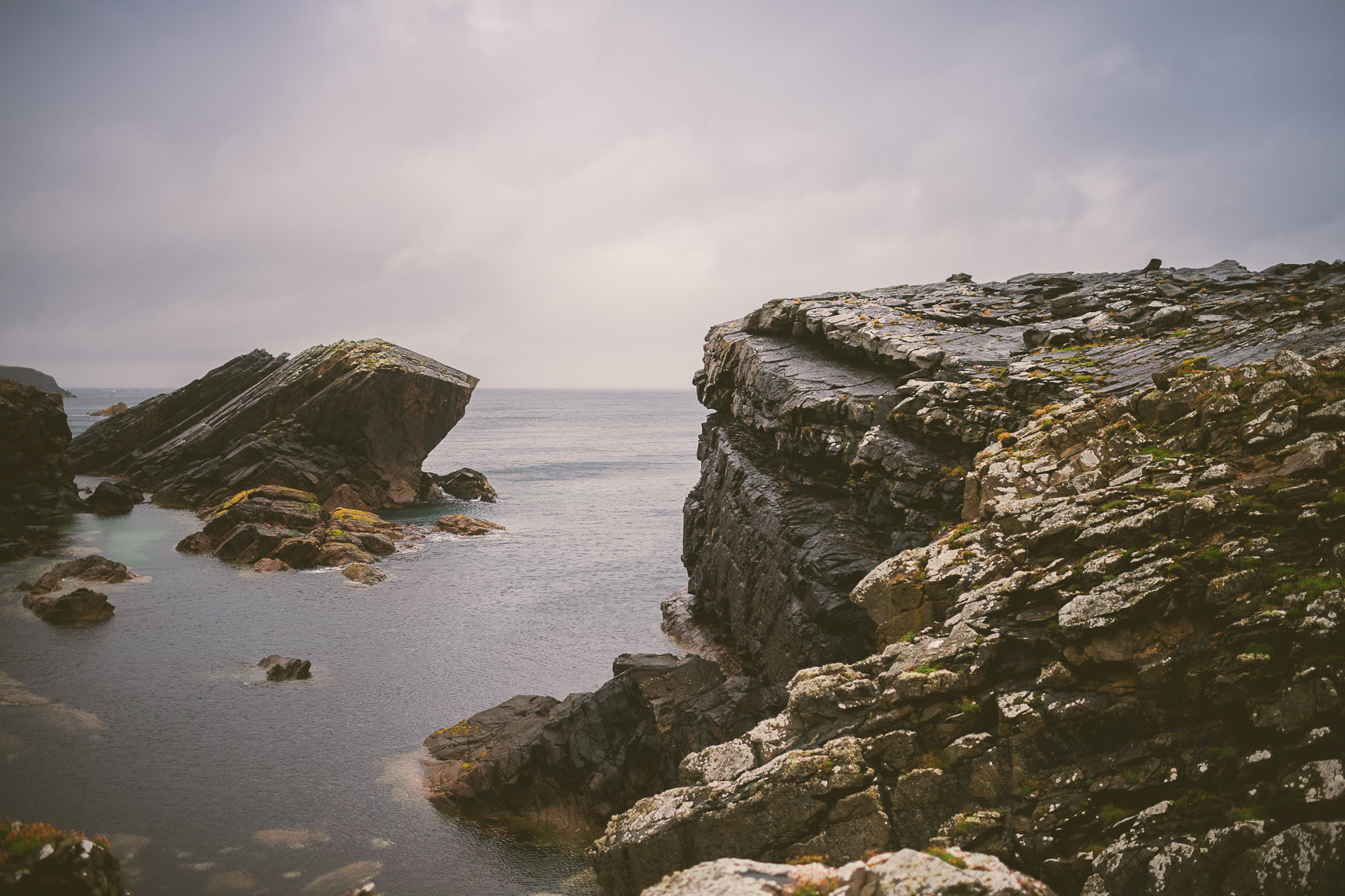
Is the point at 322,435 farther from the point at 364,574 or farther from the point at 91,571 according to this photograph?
the point at 364,574

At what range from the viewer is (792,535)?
27.5m

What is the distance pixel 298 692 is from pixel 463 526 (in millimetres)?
32581

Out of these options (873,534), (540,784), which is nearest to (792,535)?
(873,534)

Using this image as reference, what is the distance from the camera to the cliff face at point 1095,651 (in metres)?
9.36

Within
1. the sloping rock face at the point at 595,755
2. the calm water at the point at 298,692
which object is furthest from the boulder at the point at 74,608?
the sloping rock face at the point at 595,755

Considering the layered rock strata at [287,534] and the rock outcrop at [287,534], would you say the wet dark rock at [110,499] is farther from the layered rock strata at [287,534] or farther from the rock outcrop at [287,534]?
the layered rock strata at [287,534]

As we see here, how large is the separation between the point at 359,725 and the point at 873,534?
21.6 meters

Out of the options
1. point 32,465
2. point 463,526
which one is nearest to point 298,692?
point 463,526

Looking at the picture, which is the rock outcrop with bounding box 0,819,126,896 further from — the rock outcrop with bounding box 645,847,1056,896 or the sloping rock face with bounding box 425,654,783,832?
the rock outcrop with bounding box 645,847,1056,896

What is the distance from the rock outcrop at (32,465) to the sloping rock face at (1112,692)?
5752cm

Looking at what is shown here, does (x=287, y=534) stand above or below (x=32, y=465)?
below

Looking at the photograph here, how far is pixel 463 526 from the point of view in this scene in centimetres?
6241

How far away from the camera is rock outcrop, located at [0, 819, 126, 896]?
41.8ft

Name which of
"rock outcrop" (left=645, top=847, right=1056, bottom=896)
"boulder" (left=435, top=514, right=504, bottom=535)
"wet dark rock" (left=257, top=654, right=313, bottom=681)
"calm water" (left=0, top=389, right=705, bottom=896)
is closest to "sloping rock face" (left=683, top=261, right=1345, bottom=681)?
"calm water" (left=0, top=389, right=705, bottom=896)
